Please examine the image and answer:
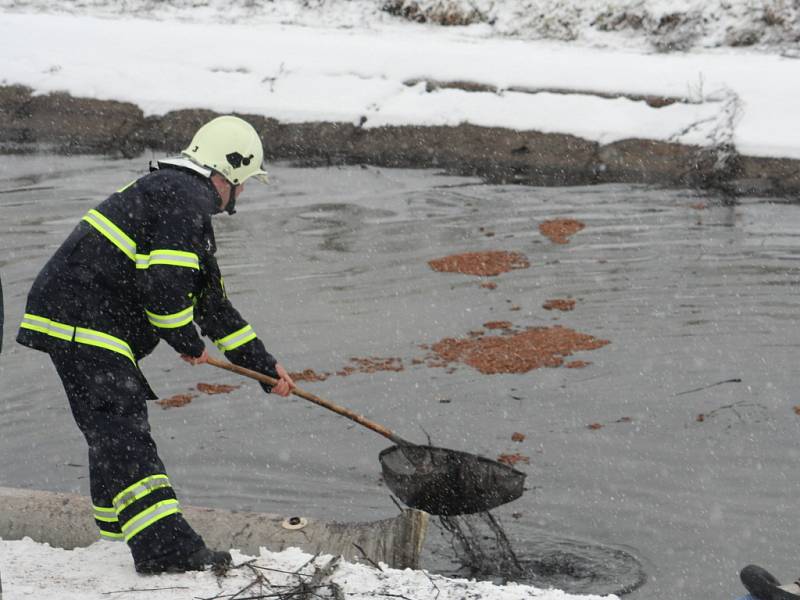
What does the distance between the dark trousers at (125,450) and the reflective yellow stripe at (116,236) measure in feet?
1.44

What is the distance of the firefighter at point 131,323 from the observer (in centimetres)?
498

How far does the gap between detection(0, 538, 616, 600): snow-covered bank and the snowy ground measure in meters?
10.4

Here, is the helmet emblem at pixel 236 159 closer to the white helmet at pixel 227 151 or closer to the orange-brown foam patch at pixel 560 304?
the white helmet at pixel 227 151

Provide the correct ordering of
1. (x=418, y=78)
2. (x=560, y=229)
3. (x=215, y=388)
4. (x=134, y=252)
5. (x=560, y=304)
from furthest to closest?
(x=418, y=78)
(x=560, y=229)
(x=560, y=304)
(x=215, y=388)
(x=134, y=252)

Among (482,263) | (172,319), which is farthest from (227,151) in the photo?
(482,263)

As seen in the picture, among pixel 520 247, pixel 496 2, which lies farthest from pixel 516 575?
pixel 496 2

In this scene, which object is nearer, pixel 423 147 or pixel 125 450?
pixel 125 450

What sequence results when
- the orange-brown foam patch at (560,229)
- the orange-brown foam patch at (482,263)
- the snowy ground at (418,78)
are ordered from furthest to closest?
1. the snowy ground at (418,78)
2. the orange-brown foam patch at (560,229)
3. the orange-brown foam patch at (482,263)

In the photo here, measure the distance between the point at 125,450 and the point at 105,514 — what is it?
0.47m

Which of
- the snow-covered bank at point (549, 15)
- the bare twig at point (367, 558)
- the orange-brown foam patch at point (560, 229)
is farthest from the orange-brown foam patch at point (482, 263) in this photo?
the snow-covered bank at point (549, 15)

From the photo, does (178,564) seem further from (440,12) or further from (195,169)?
(440,12)

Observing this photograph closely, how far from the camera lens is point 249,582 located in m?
4.88

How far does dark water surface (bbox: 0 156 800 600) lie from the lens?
6496 mm

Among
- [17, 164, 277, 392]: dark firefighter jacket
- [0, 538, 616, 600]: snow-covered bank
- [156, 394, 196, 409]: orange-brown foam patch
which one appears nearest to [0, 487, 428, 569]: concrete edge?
[0, 538, 616, 600]: snow-covered bank
